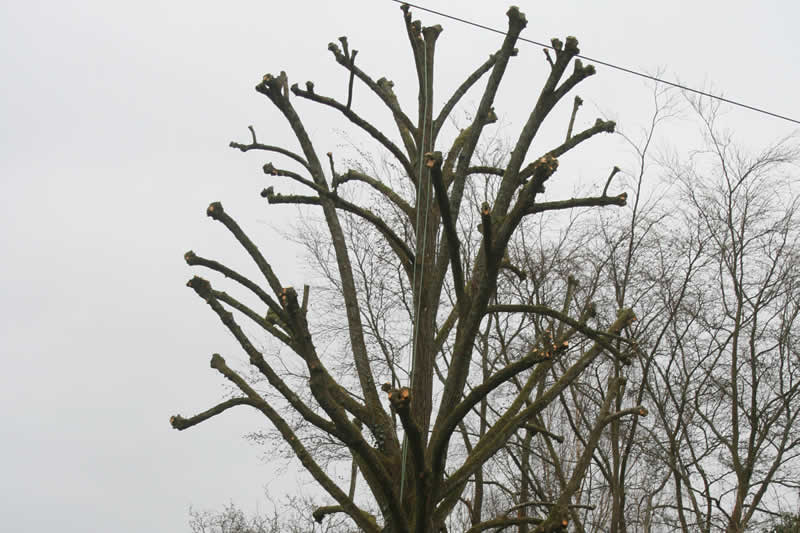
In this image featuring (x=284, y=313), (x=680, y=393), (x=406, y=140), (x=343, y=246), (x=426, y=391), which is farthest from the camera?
(x=680, y=393)

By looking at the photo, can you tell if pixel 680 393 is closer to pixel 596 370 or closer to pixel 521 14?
pixel 596 370

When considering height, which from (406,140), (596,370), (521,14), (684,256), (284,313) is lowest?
(284,313)

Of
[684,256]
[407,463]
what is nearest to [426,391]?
[407,463]

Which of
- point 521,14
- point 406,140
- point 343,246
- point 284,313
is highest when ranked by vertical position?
point 406,140

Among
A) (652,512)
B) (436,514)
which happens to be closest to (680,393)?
(652,512)

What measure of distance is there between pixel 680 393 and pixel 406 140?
7.82 metres

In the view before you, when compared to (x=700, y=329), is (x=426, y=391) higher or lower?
lower

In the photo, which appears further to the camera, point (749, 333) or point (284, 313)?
point (749, 333)

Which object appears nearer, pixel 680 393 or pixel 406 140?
pixel 406 140

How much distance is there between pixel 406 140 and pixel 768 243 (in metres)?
7.85

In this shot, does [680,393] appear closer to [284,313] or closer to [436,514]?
[436,514]

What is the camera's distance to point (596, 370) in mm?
10938

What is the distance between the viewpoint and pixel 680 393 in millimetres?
11648

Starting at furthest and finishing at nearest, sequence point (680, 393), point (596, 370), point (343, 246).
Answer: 1. point (680, 393)
2. point (596, 370)
3. point (343, 246)
